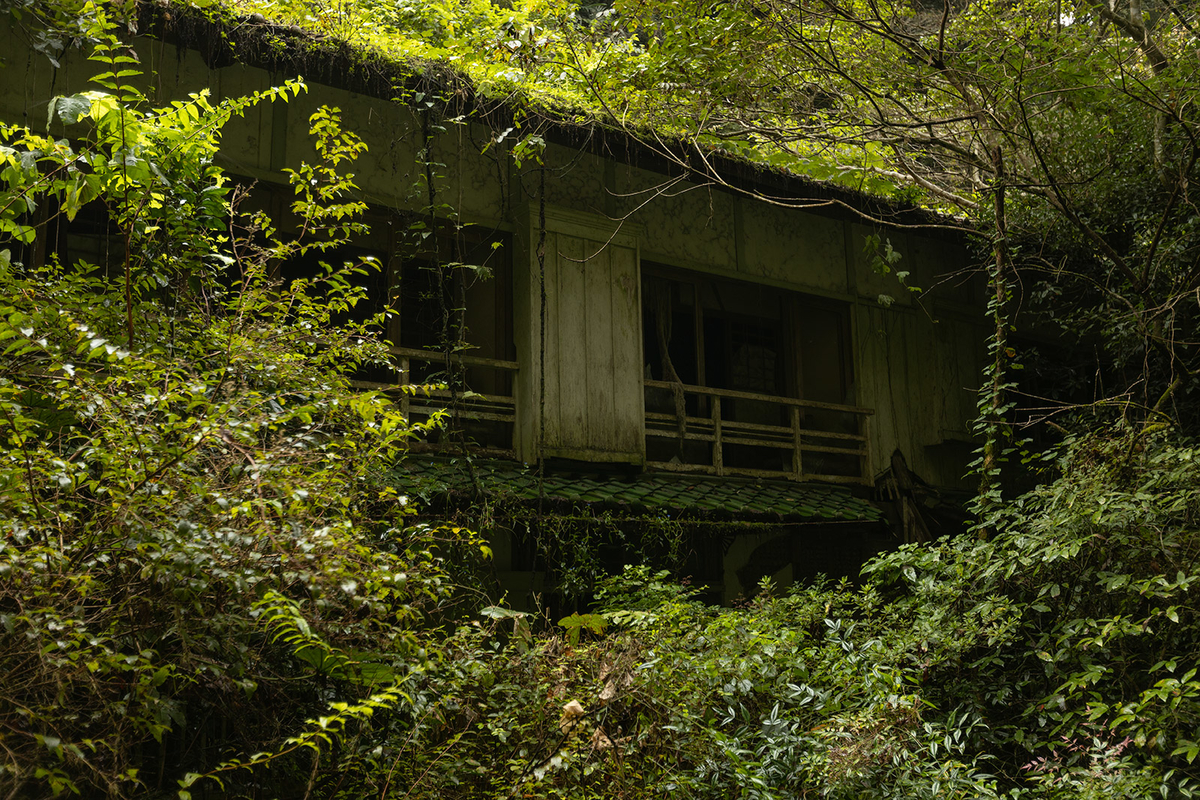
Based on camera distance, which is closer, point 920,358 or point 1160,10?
point 1160,10

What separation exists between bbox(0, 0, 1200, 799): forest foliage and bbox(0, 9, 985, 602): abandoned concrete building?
68 cm

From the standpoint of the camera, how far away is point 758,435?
10859 mm

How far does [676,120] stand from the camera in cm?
785

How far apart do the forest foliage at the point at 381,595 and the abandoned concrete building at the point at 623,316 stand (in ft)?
2.24

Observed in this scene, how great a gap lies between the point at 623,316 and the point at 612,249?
2.14ft

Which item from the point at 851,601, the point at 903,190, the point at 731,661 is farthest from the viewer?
the point at 903,190

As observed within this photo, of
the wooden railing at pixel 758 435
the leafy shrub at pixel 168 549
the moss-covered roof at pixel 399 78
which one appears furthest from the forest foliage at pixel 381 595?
the wooden railing at pixel 758 435

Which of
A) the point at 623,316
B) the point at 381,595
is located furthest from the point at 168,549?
the point at 623,316

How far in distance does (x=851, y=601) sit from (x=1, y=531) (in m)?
4.67

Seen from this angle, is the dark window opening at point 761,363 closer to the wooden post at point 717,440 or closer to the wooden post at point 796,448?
the wooden post at point 796,448

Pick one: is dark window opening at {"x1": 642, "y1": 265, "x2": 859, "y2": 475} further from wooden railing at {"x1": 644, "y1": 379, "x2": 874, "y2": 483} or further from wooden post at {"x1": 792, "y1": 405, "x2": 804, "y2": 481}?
wooden post at {"x1": 792, "y1": 405, "x2": 804, "y2": 481}

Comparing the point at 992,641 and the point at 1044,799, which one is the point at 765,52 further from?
the point at 1044,799

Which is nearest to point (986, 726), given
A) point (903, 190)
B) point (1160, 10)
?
point (903, 190)

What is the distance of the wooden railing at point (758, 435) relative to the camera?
9.25m
